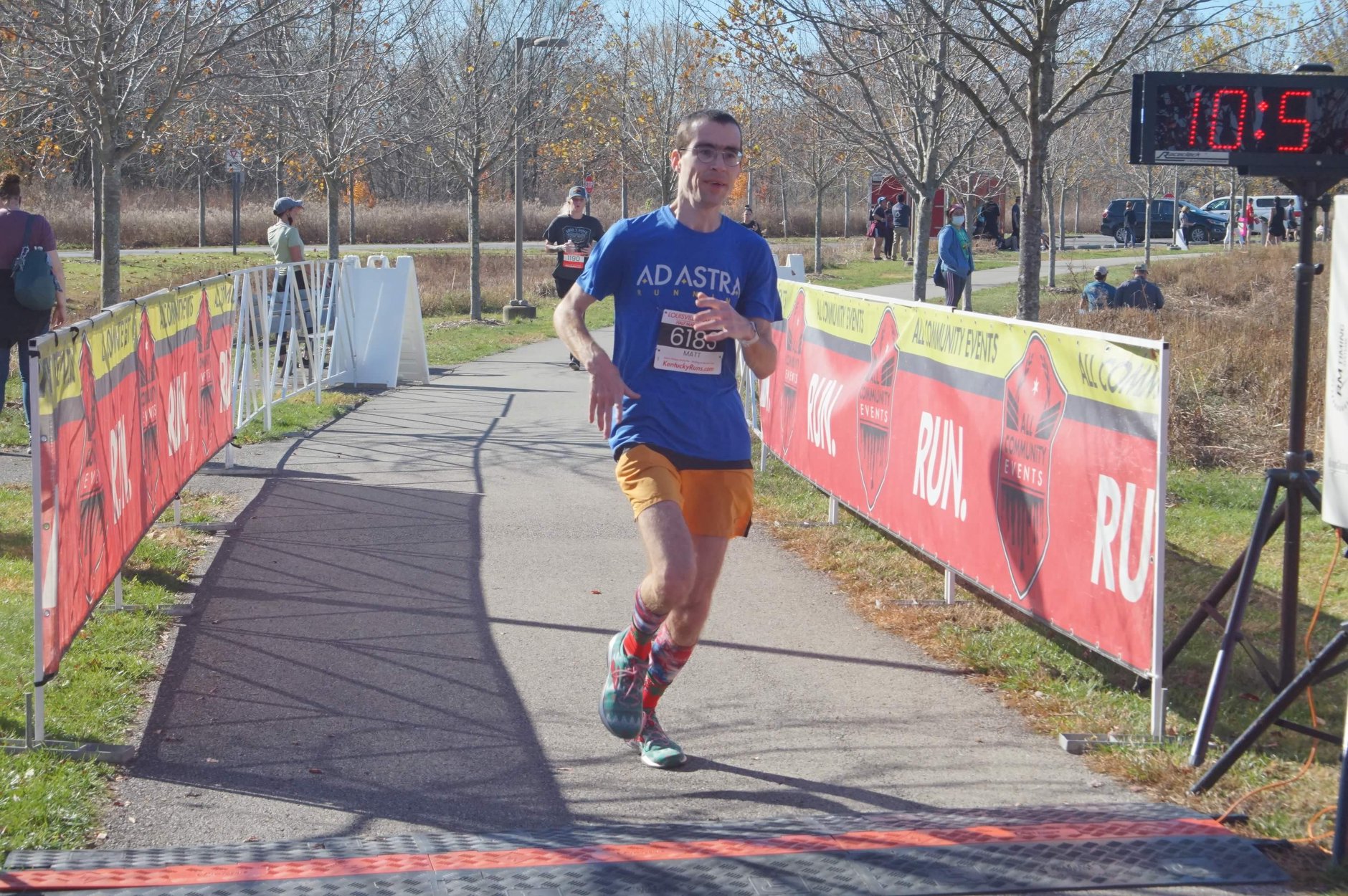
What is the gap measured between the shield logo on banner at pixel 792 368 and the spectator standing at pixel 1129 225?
49463mm

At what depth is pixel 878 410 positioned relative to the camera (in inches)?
299

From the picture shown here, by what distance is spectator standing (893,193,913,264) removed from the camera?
4334cm

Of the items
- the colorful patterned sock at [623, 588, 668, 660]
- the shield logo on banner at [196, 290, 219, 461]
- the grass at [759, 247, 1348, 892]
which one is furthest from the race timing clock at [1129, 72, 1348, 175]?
the shield logo on banner at [196, 290, 219, 461]

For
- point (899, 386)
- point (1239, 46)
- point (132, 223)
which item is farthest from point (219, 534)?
point (132, 223)

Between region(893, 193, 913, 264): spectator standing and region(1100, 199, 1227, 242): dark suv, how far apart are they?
1068 centimetres

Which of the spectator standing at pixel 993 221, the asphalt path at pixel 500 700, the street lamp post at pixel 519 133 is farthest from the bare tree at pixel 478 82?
the spectator standing at pixel 993 221

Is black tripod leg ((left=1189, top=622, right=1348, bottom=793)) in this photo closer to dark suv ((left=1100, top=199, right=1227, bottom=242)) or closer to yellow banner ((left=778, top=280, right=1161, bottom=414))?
yellow banner ((left=778, top=280, right=1161, bottom=414))

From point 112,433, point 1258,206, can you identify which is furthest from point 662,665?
point 1258,206

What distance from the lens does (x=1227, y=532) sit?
886 cm

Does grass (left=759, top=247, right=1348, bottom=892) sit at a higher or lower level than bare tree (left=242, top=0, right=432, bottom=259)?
lower

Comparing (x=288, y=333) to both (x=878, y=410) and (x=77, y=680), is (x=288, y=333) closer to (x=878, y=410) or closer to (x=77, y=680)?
(x=878, y=410)

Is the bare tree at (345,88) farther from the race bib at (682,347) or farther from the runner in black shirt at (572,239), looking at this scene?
the race bib at (682,347)

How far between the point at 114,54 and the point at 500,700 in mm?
8839

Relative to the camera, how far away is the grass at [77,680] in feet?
13.4
